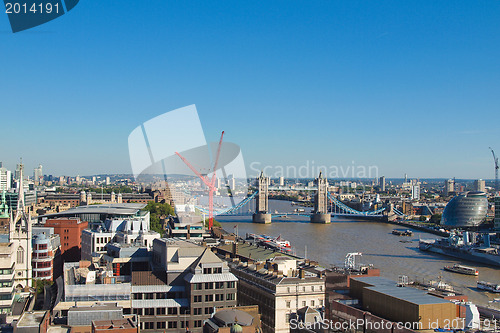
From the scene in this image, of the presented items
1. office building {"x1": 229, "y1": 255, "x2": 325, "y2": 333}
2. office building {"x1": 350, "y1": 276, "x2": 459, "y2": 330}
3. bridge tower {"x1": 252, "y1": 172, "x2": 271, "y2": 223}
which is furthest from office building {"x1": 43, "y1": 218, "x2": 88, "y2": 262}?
bridge tower {"x1": 252, "y1": 172, "x2": 271, "y2": 223}

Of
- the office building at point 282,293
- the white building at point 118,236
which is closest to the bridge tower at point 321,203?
the white building at point 118,236

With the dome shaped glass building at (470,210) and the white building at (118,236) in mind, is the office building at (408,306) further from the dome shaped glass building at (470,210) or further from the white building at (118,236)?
the dome shaped glass building at (470,210)

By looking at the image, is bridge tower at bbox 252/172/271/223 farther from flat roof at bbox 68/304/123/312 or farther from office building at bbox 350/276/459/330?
office building at bbox 350/276/459/330

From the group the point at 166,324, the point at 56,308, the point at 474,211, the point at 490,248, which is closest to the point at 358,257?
the point at 490,248

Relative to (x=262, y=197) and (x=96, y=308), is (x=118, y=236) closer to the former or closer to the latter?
(x=96, y=308)

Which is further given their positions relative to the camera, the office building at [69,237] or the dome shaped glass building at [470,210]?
the dome shaped glass building at [470,210]

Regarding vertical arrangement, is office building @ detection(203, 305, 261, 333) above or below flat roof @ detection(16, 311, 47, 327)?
below

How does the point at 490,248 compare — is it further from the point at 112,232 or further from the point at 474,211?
the point at 112,232

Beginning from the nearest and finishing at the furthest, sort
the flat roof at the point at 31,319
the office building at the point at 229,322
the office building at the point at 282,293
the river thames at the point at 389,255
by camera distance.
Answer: the flat roof at the point at 31,319 < the office building at the point at 229,322 < the office building at the point at 282,293 < the river thames at the point at 389,255
